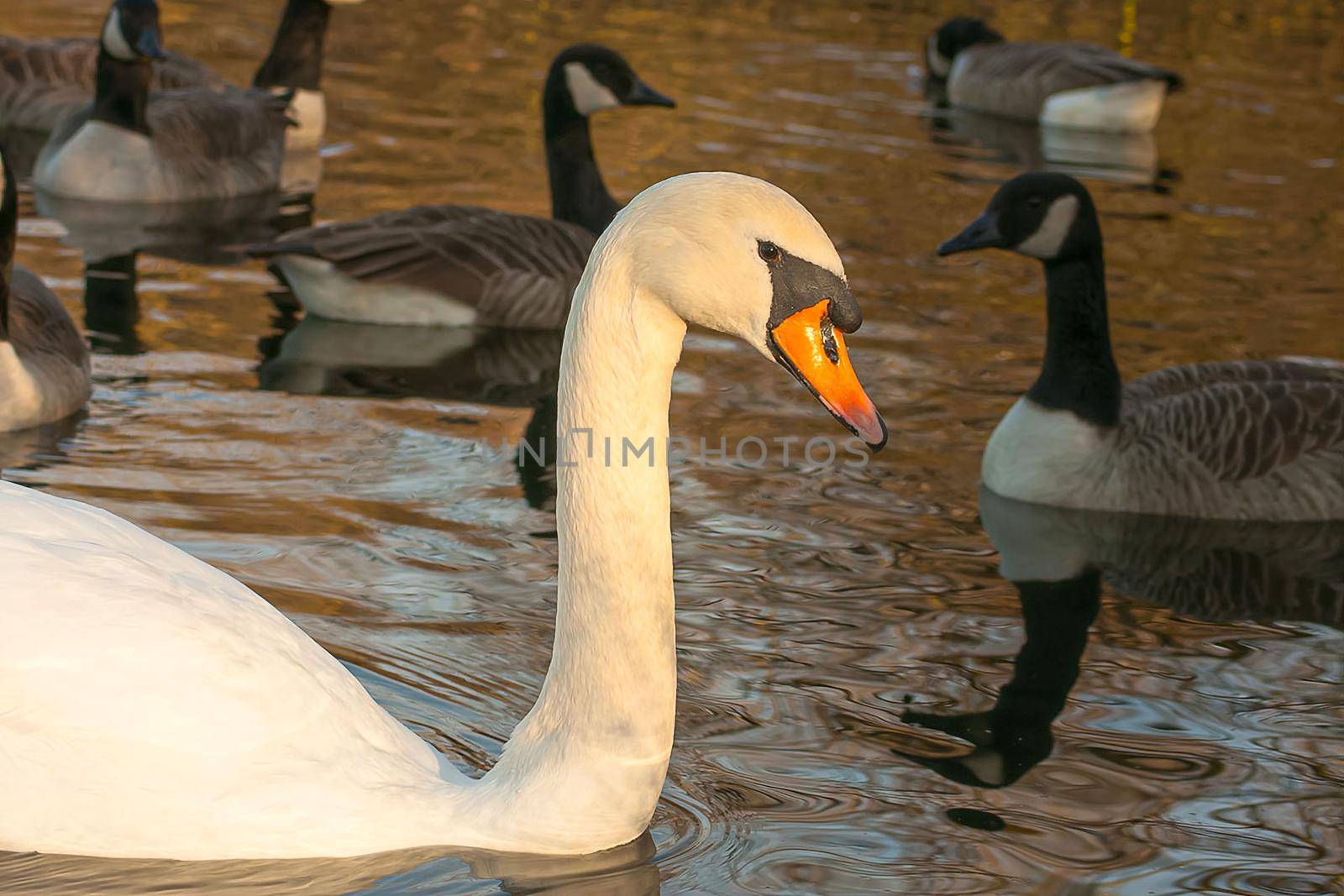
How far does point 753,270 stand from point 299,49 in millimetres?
12261

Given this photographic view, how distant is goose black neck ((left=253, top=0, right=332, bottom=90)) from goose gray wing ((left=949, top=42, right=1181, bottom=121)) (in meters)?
6.52

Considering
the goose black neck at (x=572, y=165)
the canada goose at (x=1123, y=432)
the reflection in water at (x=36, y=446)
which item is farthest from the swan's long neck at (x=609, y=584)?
the goose black neck at (x=572, y=165)

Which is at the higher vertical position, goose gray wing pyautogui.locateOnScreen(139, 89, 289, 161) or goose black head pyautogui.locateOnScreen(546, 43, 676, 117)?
goose black head pyautogui.locateOnScreen(546, 43, 676, 117)

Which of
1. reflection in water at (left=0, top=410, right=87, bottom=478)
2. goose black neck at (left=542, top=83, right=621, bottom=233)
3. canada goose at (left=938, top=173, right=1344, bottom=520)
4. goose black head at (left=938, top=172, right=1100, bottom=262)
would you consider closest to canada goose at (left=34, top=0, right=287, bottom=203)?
goose black neck at (left=542, top=83, right=621, bottom=233)

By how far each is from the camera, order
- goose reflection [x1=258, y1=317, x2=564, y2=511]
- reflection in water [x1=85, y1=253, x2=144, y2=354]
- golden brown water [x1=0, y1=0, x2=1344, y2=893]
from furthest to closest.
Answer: reflection in water [x1=85, y1=253, x2=144, y2=354]
goose reflection [x1=258, y1=317, x2=564, y2=511]
golden brown water [x1=0, y1=0, x2=1344, y2=893]

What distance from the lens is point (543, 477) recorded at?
801cm

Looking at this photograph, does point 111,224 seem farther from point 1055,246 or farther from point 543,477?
point 1055,246

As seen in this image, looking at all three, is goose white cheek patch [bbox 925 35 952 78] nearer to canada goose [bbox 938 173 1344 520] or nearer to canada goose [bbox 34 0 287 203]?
canada goose [bbox 34 0 287 203]

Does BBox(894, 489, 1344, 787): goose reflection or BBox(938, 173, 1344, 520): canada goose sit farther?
BBox(938, 173, 1344, 520): canada goose

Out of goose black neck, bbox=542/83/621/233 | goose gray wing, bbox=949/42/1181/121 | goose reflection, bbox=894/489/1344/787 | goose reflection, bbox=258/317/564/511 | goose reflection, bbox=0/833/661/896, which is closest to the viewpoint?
goose reflection, bbox=0/833/661/896

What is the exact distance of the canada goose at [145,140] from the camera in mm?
12320

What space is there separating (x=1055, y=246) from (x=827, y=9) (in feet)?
49.5

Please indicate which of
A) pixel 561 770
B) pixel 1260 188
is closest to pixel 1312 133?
pixel 1260 188

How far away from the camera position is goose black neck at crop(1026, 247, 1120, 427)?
26.5 ft
